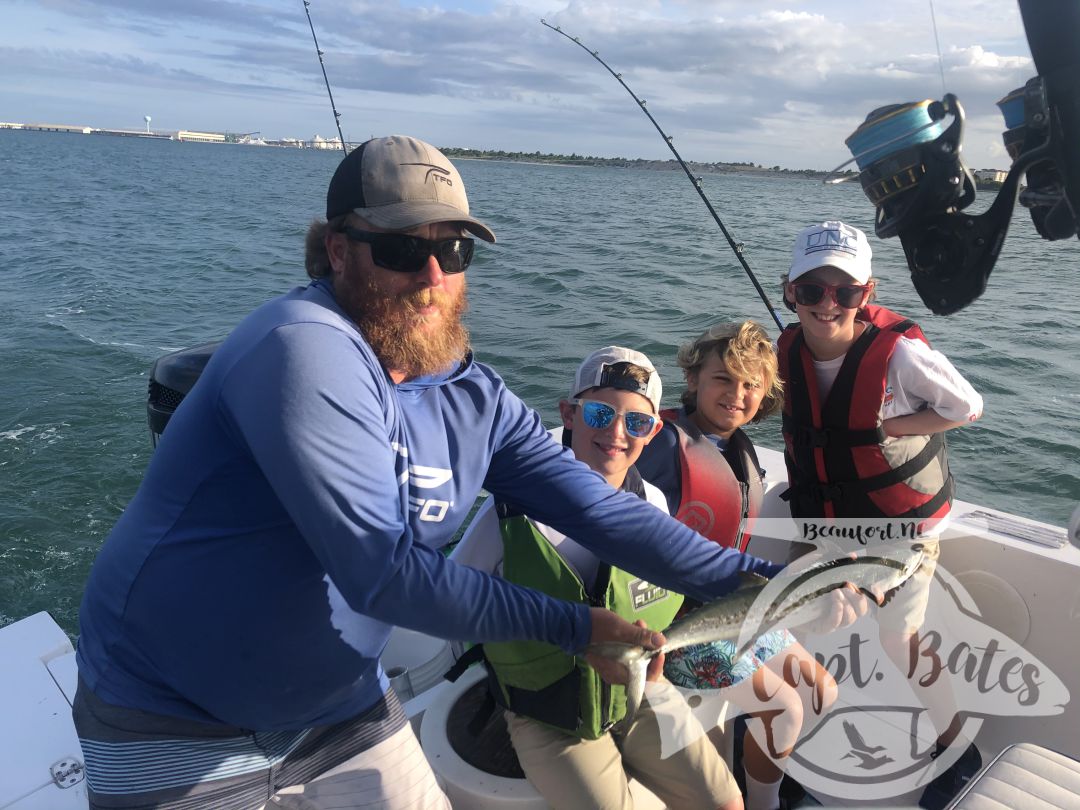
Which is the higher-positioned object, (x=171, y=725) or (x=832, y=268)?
(x=832, y=268)

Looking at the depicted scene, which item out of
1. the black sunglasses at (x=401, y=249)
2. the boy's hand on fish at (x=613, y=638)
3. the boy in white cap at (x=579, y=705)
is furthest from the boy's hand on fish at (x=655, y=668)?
the black sunglasses at (x=401, y=249)

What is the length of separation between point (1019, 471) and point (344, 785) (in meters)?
7.50

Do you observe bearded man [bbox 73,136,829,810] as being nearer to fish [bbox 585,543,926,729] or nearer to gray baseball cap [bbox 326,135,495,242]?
gray baseball cap [bbox 326,135,495,242]

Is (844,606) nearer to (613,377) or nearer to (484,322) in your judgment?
(613,377)

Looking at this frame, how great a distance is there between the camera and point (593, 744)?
2.26 metres

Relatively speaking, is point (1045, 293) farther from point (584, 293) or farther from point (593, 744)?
point (593, 744)

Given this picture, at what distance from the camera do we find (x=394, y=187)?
1791mm

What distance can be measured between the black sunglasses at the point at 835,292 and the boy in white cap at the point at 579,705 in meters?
1.41

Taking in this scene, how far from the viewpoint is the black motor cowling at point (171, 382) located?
386 centimetres

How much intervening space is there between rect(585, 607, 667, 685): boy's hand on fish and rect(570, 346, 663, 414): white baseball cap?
98 centimetres

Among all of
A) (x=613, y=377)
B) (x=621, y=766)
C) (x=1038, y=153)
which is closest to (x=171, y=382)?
(x=613, y=377)

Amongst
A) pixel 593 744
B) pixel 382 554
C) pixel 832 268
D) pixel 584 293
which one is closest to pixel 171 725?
pixel 382 554

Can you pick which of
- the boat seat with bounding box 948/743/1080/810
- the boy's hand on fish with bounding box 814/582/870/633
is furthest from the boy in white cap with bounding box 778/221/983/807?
the boat seat with bounding box 948/743/1080/810

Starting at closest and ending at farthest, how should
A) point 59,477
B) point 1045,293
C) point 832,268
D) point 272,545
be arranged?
1. point 272,545
2. point 832,268
3. point 59,477
4. point 1045,293
